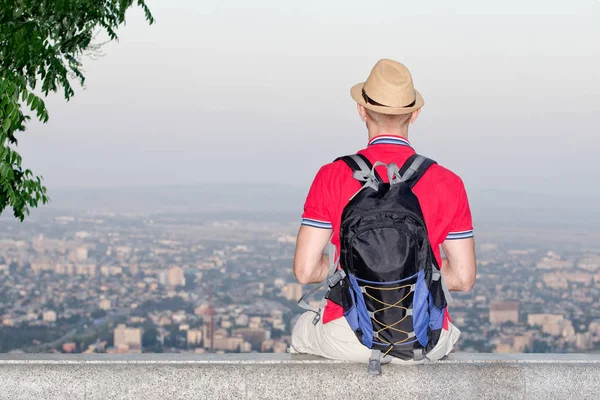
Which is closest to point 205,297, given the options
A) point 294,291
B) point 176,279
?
point 176,279

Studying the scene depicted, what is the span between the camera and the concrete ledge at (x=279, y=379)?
559 centimetres

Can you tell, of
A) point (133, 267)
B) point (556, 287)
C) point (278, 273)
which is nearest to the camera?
point (556, 287)

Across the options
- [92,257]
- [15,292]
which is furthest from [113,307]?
[92,257]

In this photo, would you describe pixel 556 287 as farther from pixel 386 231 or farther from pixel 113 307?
pixel 386 231

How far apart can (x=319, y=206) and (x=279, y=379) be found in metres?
1.20

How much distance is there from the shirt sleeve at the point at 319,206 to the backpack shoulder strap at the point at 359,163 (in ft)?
0.47

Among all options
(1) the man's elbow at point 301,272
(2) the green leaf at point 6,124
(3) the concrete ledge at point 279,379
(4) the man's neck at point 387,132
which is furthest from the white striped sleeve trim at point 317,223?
(2) the green leaf at point 6,124

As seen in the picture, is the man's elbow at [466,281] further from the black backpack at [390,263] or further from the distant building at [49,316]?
the distant building at [49,316]

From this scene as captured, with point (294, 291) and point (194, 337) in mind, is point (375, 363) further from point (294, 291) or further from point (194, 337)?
point (194, 337)

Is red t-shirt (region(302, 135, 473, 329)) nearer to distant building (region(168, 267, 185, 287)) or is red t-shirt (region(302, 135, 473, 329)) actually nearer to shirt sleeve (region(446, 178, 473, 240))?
shirt sleeve (region(446, 178, 473, 240))

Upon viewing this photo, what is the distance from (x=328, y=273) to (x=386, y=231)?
47cm

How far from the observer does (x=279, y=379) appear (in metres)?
5.62

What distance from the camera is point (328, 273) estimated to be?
521cm

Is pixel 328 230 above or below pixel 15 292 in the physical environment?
above
